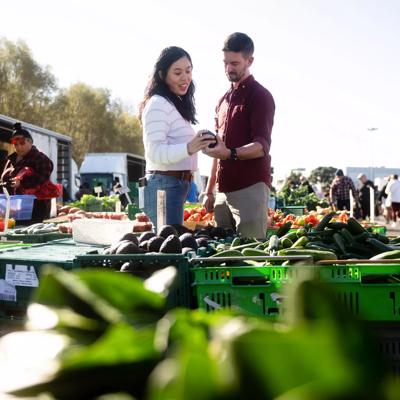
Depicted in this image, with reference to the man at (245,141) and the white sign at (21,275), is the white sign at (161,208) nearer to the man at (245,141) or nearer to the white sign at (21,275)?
the man at (245,141)

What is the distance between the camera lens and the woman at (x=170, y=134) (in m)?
3.81

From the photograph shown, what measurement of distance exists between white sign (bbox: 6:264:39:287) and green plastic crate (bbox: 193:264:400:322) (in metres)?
0.86

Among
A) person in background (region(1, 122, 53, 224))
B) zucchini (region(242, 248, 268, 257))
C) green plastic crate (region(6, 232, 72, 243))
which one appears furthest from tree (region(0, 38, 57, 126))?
zucchini (region(242, 248, 268, 257))

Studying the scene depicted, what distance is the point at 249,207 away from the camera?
4273mm

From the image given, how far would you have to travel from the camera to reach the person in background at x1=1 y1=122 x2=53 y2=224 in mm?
6645

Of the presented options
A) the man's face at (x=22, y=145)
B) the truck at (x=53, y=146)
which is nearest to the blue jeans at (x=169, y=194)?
the man's face at (x=22, y=145)

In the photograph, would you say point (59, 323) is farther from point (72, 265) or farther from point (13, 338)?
point (72, 265)

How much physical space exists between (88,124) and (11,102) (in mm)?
11105

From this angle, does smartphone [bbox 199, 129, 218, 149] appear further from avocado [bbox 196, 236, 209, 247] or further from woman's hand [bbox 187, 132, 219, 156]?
avocado [bbox 196, 236, 209, 247]

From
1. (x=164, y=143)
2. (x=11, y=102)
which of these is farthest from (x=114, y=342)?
(x=11, y=102)

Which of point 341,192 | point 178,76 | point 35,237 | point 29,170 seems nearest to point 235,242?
point 178,76

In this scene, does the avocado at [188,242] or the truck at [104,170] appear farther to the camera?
A: the truck at [104,170]

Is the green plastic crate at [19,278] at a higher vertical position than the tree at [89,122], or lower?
lower

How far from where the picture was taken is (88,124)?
54844 mm
